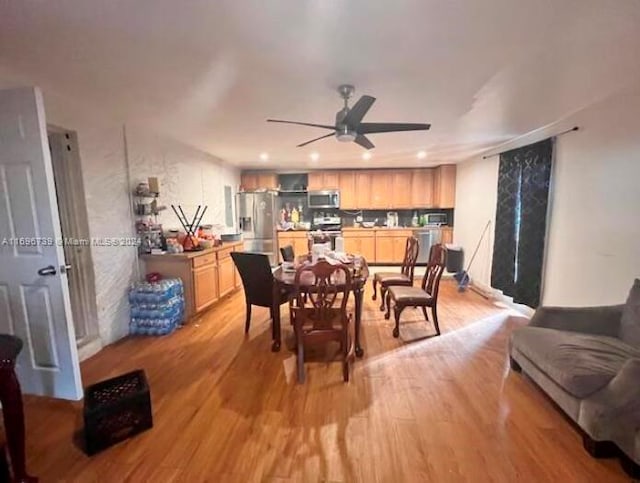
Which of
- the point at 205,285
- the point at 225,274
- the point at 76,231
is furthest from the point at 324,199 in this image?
the point at 76,231

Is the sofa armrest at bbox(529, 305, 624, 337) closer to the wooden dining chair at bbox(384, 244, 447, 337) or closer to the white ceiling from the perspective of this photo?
the wooden dining chair at bbox(384, 244, 447, 337)

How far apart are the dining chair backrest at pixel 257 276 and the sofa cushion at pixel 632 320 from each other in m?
2.77

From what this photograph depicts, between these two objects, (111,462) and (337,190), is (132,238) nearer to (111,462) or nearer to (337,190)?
(111,462)

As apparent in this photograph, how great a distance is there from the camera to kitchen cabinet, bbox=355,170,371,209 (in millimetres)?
6812

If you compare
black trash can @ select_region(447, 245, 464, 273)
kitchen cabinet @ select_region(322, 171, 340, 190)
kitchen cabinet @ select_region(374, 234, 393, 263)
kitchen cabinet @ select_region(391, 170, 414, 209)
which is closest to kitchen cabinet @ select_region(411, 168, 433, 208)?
kitchen cabinet @ select_region(391, 170, 414, 209)

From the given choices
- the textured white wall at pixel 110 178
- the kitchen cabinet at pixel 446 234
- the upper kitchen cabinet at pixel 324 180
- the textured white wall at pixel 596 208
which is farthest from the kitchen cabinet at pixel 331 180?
the textured white wall at pixel 596 208

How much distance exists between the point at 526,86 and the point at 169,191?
403cm

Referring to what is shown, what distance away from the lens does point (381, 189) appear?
6809mm

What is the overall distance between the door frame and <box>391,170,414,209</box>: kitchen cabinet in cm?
555

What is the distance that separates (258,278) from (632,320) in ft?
9.77

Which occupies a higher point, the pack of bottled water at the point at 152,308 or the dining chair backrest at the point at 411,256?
the dining chair backrest at the point at 411,256

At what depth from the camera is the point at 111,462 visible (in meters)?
1.67

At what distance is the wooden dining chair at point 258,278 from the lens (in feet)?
9.93

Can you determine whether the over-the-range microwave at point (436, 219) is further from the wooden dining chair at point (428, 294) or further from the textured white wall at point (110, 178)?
the textured white wall at point (110, 178)
